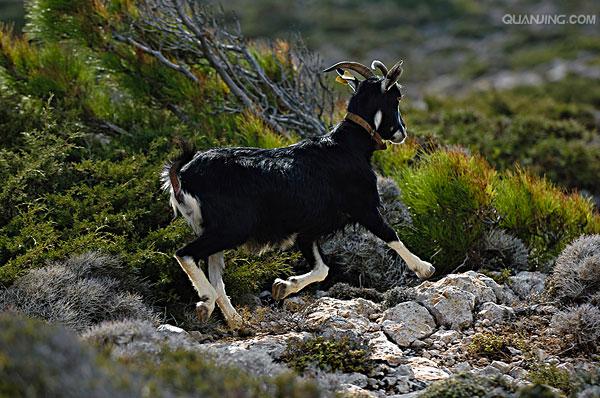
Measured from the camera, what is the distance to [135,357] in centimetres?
441

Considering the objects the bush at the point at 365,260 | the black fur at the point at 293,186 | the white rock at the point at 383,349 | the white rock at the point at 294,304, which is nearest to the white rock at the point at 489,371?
the white rock at the point at 383,349

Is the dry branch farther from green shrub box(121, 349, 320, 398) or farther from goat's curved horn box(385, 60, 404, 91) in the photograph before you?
green shrub box(121, 349, 320, 398)

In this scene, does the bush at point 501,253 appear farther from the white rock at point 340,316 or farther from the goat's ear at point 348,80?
the goat's ear at point 348,80

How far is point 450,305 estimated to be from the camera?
677 cm

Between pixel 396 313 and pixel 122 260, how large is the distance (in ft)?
7.37

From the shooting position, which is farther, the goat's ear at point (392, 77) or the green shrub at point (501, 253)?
the green shrub at point (501, 253)

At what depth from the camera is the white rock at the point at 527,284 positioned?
297 inches

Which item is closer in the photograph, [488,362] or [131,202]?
[488,362]

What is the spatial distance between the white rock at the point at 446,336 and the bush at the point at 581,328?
2.48 ft

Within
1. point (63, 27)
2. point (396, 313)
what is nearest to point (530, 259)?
point (396, 313)

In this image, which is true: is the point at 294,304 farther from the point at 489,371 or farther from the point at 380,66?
the point at 380,66

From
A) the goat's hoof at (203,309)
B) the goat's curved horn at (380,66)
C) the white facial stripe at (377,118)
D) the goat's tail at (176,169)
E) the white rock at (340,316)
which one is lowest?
the white rock at (340,316)

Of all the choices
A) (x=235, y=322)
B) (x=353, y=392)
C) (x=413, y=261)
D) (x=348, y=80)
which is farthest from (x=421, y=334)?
(x=348, y=80)

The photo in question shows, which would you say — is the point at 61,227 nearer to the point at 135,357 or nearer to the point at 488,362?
the point at 135,357
